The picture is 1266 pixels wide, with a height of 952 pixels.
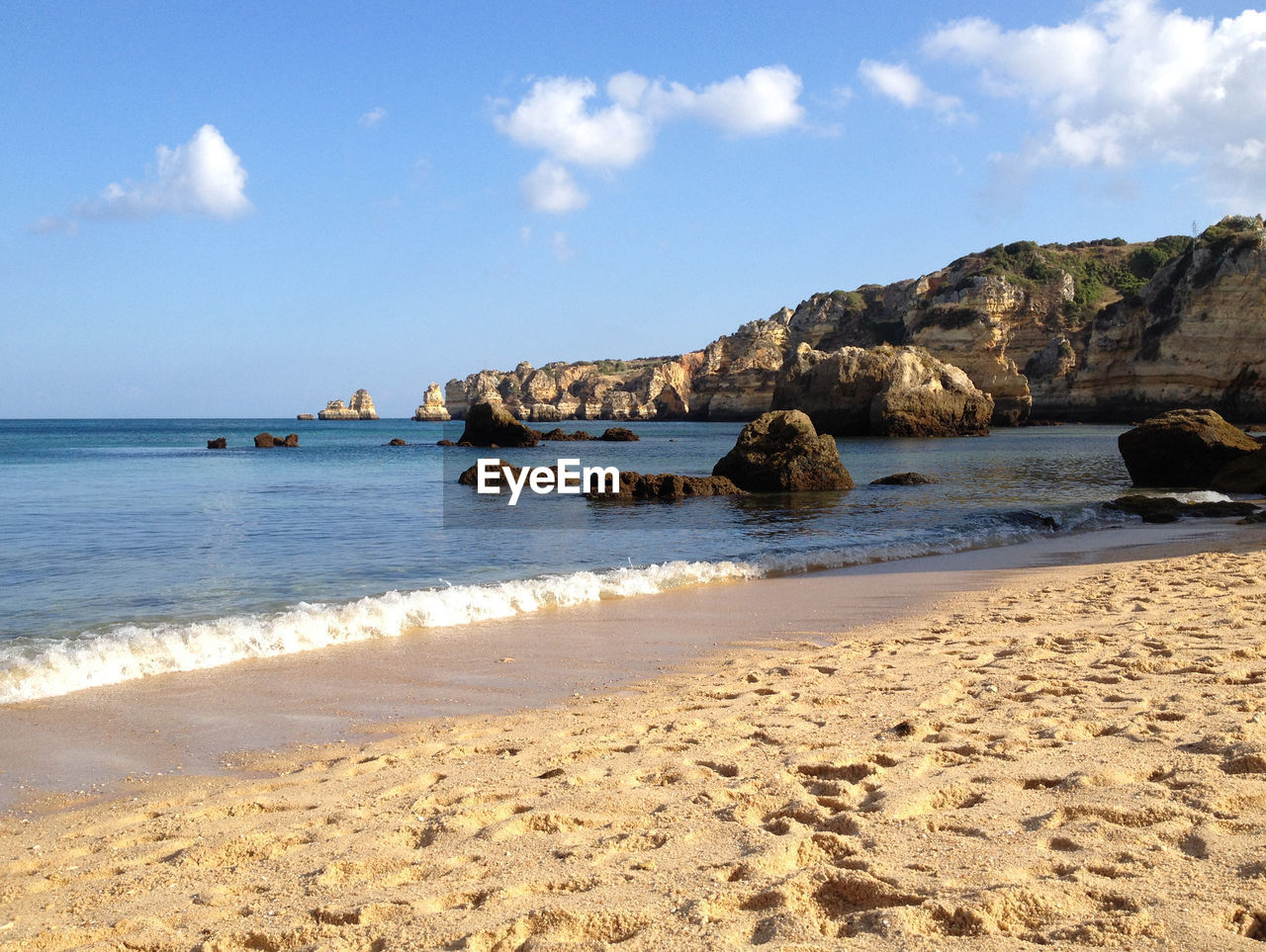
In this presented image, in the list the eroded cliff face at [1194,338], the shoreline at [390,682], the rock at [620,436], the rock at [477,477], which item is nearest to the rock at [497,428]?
the rock at [620,436]

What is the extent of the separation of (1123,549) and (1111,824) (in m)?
10.5

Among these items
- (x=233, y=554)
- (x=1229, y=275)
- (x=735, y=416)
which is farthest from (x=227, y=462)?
(x=735, y=416)

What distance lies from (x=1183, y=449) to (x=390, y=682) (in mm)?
20789

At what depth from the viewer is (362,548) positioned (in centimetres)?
1206

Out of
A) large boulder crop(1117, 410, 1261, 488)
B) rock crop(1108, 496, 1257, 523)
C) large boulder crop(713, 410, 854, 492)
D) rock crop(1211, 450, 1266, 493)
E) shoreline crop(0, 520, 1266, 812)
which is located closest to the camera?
shoreline crop(0, 520, 1266, 812)

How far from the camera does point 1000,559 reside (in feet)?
38.8

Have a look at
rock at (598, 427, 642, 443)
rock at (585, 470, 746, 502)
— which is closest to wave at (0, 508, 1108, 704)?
rock at (585, 470, 746, 502)

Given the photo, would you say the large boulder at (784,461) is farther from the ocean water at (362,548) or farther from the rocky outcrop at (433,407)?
the rocky outcrop at (433,407)

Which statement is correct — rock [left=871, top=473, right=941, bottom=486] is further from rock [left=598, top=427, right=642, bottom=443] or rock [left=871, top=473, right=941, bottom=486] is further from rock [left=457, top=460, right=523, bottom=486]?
rock [left=598, top=427, right=642, bottom=443]

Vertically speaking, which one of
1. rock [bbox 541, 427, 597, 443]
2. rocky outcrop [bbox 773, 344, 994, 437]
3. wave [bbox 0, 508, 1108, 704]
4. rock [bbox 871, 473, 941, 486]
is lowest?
wave [bbox 0, 508, 1108, 704]

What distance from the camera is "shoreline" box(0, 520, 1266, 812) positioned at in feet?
15.0

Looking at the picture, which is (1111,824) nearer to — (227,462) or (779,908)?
(779,908)

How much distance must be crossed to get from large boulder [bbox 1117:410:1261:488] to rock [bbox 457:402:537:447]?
1240 inches

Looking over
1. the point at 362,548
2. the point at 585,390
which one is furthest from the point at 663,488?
the point at 585,390
